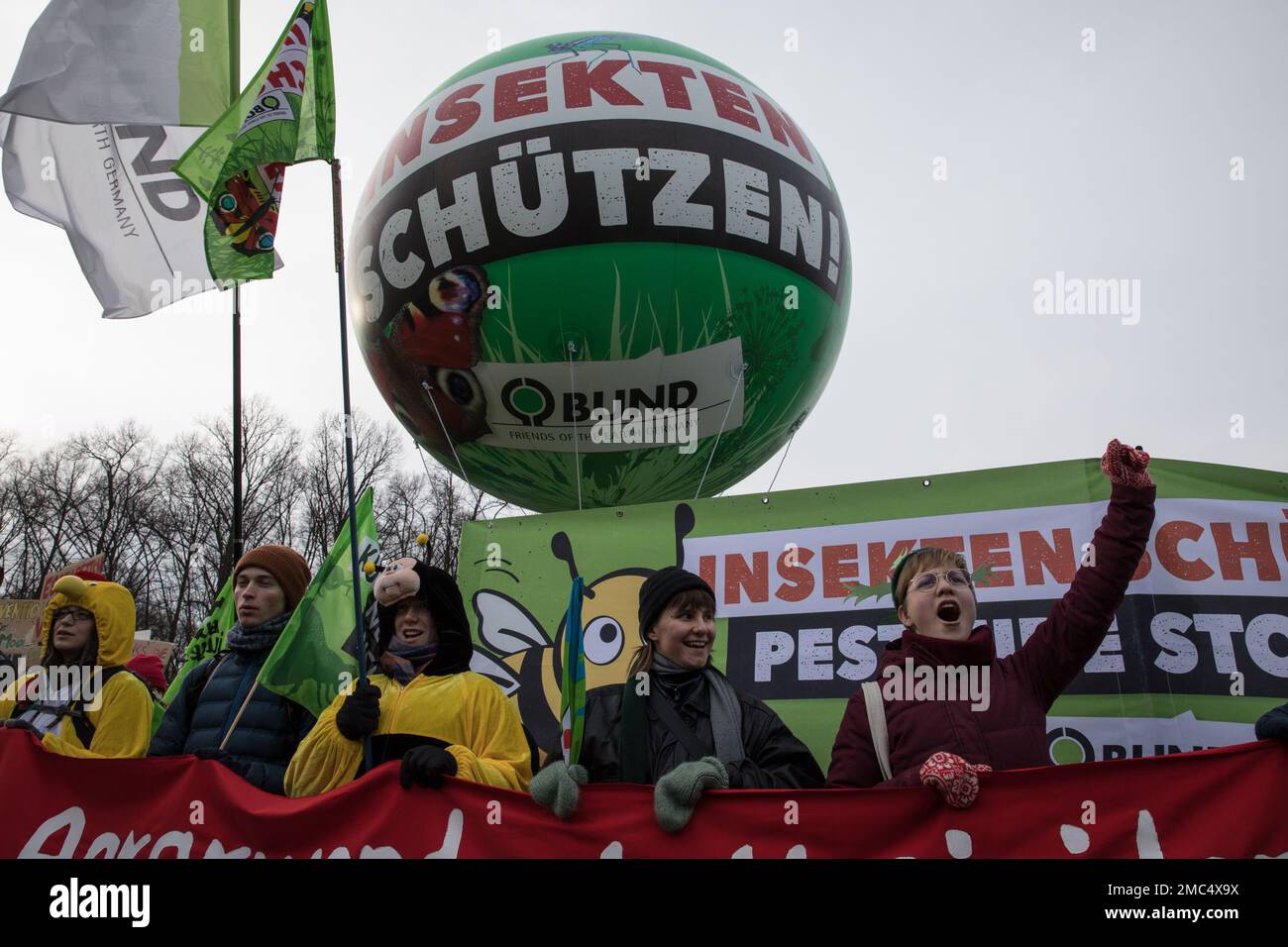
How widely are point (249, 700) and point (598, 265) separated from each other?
3878 millimetres

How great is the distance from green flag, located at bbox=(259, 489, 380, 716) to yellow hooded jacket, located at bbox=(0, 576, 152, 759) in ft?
2.96

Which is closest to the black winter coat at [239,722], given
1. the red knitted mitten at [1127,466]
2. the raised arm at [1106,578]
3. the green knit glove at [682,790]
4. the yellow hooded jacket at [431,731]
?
the yellow hooded jacket at [431,731]

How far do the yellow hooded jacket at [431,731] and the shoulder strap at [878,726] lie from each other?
1366mm

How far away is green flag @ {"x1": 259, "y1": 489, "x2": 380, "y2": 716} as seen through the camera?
166 inches

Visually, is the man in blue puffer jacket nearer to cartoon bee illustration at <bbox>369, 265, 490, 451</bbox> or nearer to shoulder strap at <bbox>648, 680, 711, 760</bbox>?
shoulder strap at <bbox>648, 680, 711, 760</bbox>

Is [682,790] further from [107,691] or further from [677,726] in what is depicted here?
[107,691]

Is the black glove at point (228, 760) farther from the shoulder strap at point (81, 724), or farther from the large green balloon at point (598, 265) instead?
the large green balloon at point (598, 265)

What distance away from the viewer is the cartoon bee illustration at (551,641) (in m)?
5.77

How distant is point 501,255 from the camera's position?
687cm

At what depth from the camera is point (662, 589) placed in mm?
3664

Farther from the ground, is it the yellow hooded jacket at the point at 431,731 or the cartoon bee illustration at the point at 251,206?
the cartoon bee illustration at the point at 251,206
